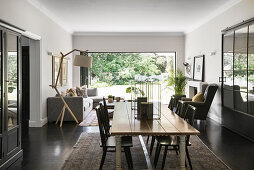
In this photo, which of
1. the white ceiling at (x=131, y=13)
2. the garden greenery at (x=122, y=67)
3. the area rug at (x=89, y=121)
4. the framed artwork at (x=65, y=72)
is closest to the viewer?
the white ceiling at (x=131, y=13)

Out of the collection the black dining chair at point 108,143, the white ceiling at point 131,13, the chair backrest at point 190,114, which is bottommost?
the black dining chair at point 108,143

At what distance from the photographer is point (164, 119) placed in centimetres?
388

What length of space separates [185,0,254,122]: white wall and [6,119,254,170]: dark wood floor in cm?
125

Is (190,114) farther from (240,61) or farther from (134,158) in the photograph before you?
(240,61)

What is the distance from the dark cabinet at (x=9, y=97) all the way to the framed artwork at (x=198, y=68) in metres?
6.13

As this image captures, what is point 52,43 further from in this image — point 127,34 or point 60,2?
point 127,34

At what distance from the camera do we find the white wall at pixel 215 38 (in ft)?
20.4

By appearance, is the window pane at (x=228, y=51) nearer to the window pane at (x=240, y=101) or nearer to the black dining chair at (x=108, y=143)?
the window pane at (x=240, y=101)

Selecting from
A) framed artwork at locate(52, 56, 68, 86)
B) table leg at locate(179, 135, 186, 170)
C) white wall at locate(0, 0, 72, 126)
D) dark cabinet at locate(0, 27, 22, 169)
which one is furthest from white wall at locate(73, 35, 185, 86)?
table leg at locate(179, 135, 186, 170)

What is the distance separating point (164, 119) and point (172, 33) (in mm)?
8209

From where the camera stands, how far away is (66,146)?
515 centimetres

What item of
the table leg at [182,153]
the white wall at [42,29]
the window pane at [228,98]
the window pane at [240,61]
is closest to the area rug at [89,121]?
the white wall at [42,29]

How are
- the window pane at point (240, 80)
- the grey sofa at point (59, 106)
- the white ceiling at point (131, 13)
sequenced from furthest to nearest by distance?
the grey sofa at point (59, 106), the white ceiling at point (131, 13), the window pane at point (240, 80)

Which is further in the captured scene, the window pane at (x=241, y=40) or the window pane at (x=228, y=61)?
the window pane at (x=228, y=61)
